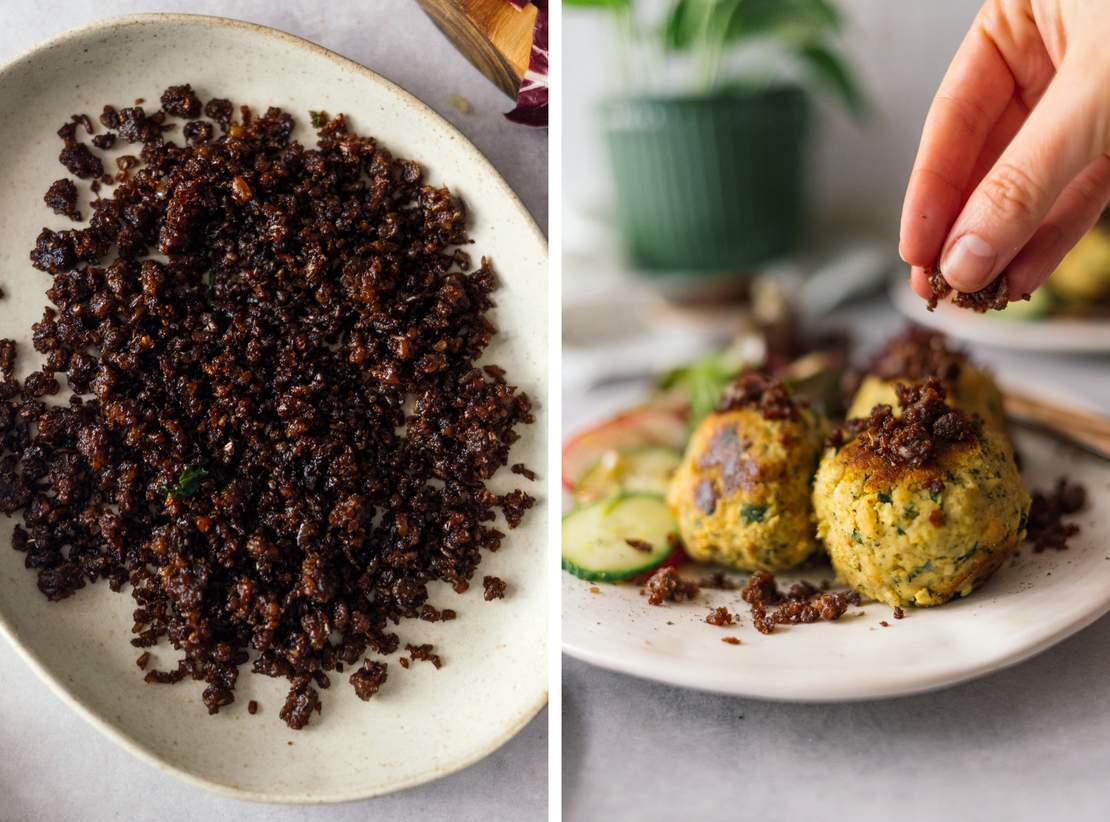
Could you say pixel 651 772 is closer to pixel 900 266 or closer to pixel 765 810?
pixel 765 810

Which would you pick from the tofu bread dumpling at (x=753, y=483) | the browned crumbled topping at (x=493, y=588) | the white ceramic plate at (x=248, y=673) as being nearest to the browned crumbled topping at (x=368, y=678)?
the white ceramic plate at (x=248, y=673)

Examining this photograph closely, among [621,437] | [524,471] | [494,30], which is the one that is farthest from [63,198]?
[621,437]

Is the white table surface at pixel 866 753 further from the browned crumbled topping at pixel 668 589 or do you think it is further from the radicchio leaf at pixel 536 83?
the radicchio leaf at pixel 536 83

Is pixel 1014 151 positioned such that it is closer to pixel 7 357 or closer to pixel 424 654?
pixel 424 654

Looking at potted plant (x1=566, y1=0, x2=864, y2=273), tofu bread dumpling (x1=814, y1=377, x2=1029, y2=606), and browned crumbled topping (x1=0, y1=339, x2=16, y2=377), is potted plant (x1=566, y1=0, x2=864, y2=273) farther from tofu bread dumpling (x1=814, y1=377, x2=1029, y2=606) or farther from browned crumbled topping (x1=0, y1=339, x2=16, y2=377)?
browned crumbled topping (x1=0, y1=339, x2=16, y2=377)

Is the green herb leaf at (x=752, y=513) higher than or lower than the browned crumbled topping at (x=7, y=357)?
lower

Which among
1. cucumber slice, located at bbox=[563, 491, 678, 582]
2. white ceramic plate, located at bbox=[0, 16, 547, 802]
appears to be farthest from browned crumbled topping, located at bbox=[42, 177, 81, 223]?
cucumber slice, located at bbox=[563, 491, 678, 582]
